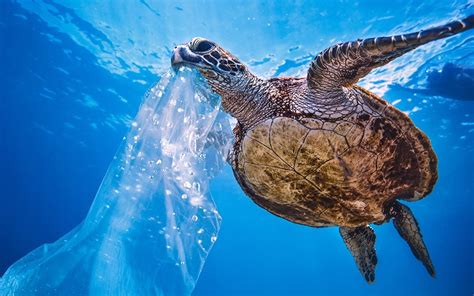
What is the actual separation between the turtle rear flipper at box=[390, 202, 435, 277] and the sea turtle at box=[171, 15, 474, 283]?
12.1 inches

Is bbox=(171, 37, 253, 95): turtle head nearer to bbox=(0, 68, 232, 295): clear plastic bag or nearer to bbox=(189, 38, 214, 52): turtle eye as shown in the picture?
bbox=(189, 38, 214, 52): turtle eye

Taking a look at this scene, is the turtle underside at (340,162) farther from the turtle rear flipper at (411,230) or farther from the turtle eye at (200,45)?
the turtle eye at (200,45)

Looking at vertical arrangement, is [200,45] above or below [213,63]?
above

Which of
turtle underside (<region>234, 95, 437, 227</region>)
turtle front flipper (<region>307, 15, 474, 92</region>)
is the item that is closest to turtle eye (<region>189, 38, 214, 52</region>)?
turtle underside (<region>234, 95, 437, 227</region>)

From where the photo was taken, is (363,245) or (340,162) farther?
(363,245)

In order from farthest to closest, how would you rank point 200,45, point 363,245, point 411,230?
point 363,245 < point 411,230 < point 200,45

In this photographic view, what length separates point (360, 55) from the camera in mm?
2494

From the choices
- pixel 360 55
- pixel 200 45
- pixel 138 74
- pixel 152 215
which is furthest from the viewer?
pixel 138 74

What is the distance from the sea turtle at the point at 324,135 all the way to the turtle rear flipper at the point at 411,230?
0.31 meters

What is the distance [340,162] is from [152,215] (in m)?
3.25

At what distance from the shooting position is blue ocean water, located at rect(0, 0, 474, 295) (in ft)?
31.5

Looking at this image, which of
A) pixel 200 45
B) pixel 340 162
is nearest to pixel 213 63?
pixel 200 45

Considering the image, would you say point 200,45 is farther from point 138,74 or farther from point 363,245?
point 138,74

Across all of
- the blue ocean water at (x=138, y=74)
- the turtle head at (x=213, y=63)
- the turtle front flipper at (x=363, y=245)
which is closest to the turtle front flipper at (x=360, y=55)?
the turtle head at (x=213, y=63)
